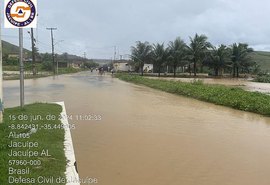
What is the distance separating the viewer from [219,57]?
54.3 metres

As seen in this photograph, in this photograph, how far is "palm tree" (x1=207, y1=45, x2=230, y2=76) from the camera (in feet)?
179

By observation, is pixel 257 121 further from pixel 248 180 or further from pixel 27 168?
pixel 27 168

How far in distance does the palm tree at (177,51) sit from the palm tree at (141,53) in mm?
4351

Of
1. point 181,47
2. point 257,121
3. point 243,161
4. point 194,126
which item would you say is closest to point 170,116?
point 194,126

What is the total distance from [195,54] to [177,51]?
286cm

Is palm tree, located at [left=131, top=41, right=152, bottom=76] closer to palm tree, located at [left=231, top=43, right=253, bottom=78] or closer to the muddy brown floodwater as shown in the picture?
palm tree, located at [left=231, top=43, right=253, bottom=78]

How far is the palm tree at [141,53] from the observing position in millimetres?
58750

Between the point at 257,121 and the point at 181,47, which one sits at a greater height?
the point at 181,47

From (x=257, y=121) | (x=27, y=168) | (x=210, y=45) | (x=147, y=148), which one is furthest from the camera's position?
(x=210, y=45)

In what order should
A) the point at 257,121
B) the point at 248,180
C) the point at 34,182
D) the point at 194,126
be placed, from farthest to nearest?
the point at 257,121 → the point at 194,126 → the point at 248,180 → the point at 34,182

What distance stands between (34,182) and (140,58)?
181 ft

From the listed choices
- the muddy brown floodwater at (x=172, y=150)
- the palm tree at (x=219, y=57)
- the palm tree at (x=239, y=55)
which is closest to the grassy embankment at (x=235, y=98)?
the muddy brown floodwater at (x=172, y=150)

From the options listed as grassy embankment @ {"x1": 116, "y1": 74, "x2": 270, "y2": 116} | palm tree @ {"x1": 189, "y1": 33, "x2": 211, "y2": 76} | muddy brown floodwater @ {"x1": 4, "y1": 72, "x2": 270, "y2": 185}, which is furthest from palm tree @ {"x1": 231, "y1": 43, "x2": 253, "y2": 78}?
muddy brown floodwater @ {"x1": 4, "y1": 72, "x2": 270, "y2": 185}

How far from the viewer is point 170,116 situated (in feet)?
41.5
